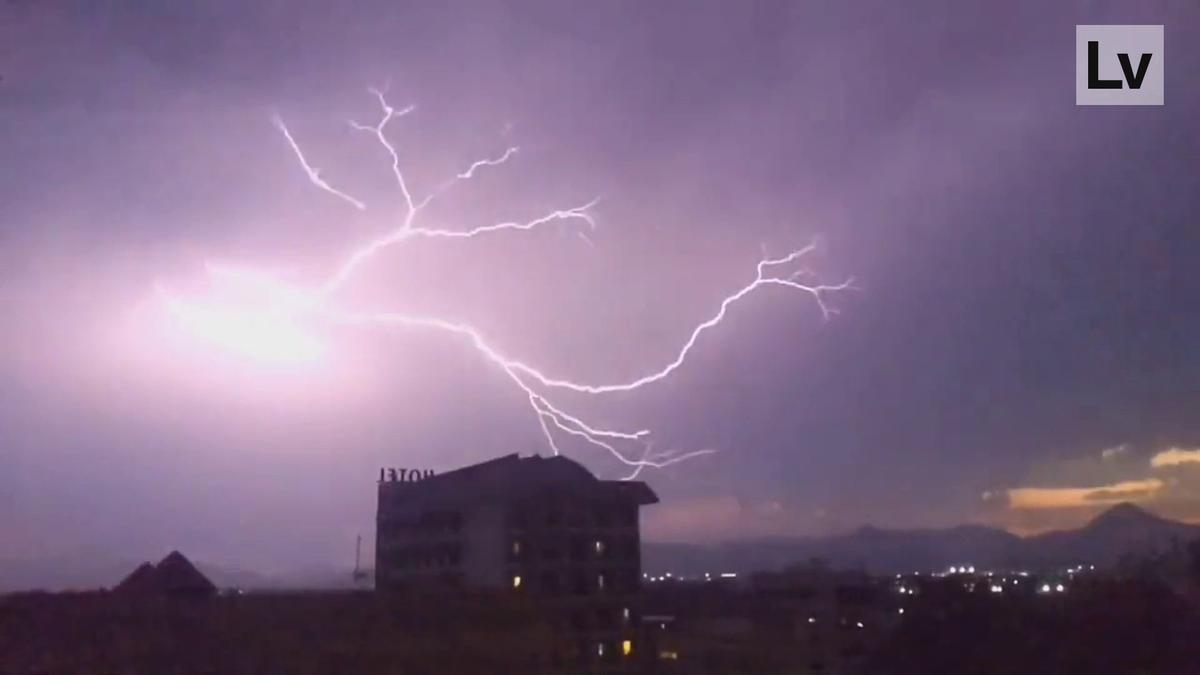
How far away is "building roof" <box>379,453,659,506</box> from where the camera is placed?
102 feet

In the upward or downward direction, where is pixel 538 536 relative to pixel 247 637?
upward

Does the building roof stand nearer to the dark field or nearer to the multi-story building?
the multi-story building

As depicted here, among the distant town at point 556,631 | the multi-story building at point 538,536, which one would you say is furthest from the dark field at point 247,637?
the multi-story building at point 538,536

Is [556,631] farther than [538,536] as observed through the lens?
No

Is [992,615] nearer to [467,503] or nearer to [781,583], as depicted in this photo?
[467,503]

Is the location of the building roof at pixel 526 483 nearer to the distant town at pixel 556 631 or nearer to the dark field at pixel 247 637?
the distant town at pixel 556 631

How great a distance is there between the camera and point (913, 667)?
1788 cm

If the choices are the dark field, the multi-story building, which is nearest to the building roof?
the multi-story building

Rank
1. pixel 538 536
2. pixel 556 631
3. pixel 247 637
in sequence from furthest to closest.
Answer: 1. pixel 538 536
2. pixel 556 631
3. pixel 247 637

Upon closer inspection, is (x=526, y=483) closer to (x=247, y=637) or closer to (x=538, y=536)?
(x=538, y=536)

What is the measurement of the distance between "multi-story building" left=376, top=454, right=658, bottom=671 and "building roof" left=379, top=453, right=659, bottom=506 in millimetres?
27

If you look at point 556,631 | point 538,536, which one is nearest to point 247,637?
point 556,631

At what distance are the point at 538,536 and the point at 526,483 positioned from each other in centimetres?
159

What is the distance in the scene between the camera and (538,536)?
30.4 m
